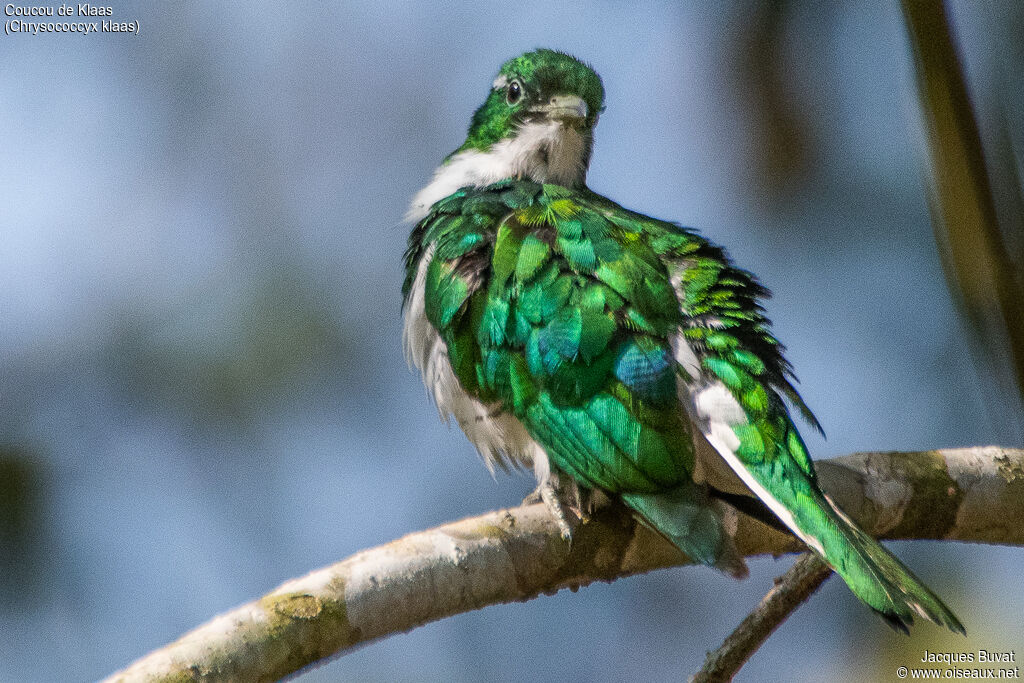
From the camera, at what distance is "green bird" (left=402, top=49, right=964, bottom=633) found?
319 cm

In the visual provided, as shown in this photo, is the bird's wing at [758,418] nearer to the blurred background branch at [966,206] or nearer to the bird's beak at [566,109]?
the blurred background branch at [966,206]

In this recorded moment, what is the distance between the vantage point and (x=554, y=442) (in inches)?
141

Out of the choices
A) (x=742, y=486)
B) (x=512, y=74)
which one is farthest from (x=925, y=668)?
(x=512, y=74)

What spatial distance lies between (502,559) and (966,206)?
171 cm

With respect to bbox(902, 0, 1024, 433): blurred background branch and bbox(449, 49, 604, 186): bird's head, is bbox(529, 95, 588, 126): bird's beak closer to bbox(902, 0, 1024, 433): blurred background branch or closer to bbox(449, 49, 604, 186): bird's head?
bbox(449, 49, 604, 186): bird's head

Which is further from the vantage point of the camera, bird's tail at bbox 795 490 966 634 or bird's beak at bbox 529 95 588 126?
bird's beak at bbox 529 95 588 126

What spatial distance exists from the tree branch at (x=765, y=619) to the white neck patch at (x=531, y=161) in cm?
222

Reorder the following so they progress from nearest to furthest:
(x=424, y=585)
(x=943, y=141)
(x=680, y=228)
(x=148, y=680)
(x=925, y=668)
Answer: (x=148, y=680)
(x=424, y=585)
(x=943, y=141)
(x=680, y=228)
(x=925, y=668)

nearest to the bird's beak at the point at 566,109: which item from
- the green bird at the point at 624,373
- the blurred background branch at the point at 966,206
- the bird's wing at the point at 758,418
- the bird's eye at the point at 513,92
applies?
the bird's eye at the point at 513,92

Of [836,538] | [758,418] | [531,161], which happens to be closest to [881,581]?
[836,538]

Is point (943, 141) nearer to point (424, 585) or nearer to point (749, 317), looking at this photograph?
point (749, 317)

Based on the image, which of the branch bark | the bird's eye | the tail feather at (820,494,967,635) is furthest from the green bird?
the bird's eye

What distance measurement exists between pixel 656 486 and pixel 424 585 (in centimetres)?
84

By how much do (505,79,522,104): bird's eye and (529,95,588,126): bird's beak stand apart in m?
0.13
